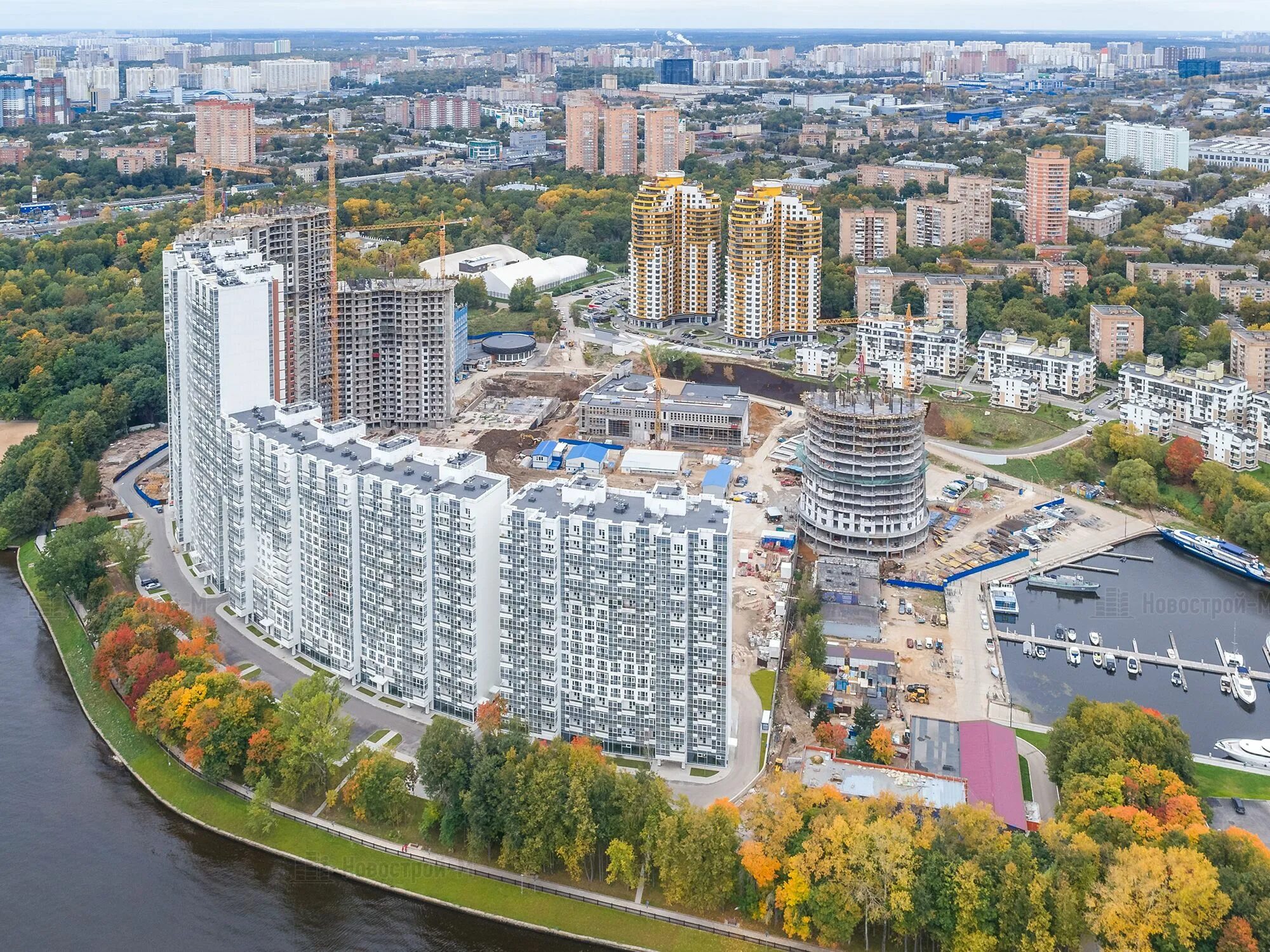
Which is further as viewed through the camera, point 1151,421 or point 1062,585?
point 1151,421

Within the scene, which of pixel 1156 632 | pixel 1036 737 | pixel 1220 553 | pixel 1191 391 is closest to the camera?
pixel 1036 737

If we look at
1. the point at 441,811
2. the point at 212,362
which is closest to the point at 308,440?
the point at 212,362

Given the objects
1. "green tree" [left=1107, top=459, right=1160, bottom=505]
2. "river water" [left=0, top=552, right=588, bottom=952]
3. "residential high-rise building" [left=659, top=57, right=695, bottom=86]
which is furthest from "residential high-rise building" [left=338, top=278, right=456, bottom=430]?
"residential high-rise building" [left=659, top=57, right=695, bottom=86]

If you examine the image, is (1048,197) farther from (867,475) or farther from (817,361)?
(867,475)

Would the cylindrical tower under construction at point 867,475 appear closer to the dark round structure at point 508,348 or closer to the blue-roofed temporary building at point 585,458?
the blue-roofed temporary building at point 585,458

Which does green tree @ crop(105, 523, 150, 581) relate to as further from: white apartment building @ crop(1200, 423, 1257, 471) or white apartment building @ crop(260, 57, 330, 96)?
white apartment building @ crop(260, 57, 330, 96)

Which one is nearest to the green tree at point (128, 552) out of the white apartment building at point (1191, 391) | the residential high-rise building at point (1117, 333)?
the white apartment building at point (1191, 391)

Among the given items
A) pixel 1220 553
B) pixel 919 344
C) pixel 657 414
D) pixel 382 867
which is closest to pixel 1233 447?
pixel 1220 553
